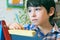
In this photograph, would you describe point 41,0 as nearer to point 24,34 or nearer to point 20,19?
point 24,34

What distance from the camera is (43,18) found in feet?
2.79

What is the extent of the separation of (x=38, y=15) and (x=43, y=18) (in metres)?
0.05

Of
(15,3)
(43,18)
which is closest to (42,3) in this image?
(43,18)

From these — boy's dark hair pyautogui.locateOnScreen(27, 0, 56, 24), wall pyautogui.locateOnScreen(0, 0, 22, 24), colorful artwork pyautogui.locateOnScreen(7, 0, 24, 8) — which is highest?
boy's dark hair pyautogui.locateOnScreen(27, 0, 56, 24)

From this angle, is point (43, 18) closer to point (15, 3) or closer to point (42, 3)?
point (42, 3)

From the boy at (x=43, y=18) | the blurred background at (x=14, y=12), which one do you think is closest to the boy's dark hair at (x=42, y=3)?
the boy at (x=43, y=18)

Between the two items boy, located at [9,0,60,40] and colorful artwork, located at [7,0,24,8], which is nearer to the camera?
boy, located at [9,0,60,40]

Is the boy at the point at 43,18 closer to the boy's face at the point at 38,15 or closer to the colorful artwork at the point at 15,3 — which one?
the boy's face at the point at 38,15

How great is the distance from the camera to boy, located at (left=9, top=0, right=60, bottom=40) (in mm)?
801

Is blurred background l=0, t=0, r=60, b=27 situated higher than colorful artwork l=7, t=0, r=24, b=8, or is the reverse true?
colorful artwork l=7, t=0, r=24, b=8

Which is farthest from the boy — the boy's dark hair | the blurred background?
the blurred background

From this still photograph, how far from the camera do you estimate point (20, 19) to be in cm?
165

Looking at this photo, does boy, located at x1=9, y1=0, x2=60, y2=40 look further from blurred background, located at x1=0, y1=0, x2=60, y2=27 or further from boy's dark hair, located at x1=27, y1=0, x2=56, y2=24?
blurred background, located at x1=0, y1=0, x2=60, y2=27

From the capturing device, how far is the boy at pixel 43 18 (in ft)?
2.63
